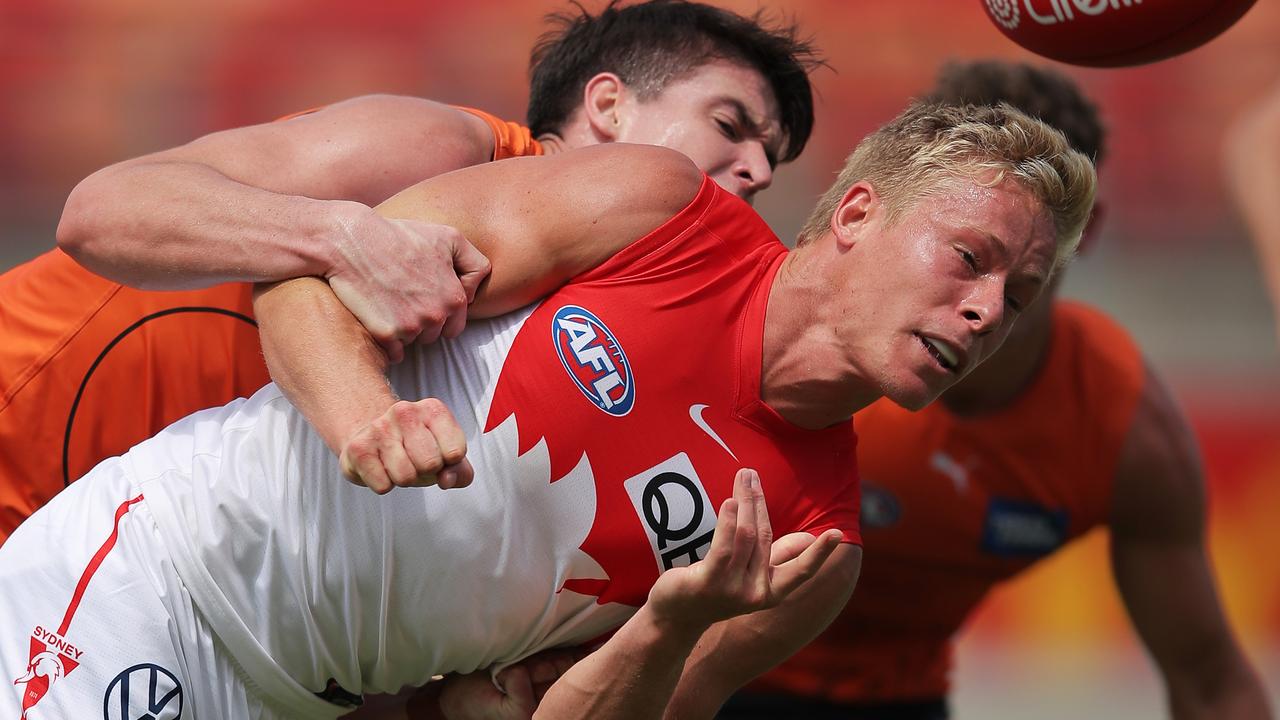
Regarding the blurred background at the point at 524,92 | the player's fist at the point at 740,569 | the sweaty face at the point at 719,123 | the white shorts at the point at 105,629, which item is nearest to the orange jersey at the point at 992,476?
the sweaty face at the point at 719,123

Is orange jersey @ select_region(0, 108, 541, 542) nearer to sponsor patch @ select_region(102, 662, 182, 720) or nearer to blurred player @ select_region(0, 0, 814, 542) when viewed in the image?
blurred player @ select_region(0, 0, 814, 542)

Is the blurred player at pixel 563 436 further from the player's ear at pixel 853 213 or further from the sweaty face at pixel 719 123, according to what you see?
the sweaty face at pixel 719 123

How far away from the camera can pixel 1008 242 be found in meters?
2.39

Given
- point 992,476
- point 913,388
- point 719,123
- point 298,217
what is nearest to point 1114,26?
point 719,123

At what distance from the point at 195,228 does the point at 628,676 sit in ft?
3.34

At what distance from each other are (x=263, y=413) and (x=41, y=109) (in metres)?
8.31

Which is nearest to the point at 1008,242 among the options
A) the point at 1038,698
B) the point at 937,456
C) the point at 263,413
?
the point at 263,413

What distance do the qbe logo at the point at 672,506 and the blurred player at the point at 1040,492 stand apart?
2.09 m

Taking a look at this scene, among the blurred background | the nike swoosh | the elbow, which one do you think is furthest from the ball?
the blurred background

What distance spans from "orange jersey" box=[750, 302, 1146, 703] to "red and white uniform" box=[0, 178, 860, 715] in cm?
202

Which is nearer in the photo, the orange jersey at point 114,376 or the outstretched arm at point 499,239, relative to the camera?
the outstretched arm at point 499,239

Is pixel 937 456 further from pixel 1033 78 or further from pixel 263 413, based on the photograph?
pixel 263 413

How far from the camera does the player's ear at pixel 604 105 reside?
10.4 ft

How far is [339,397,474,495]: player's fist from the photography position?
200 cm
